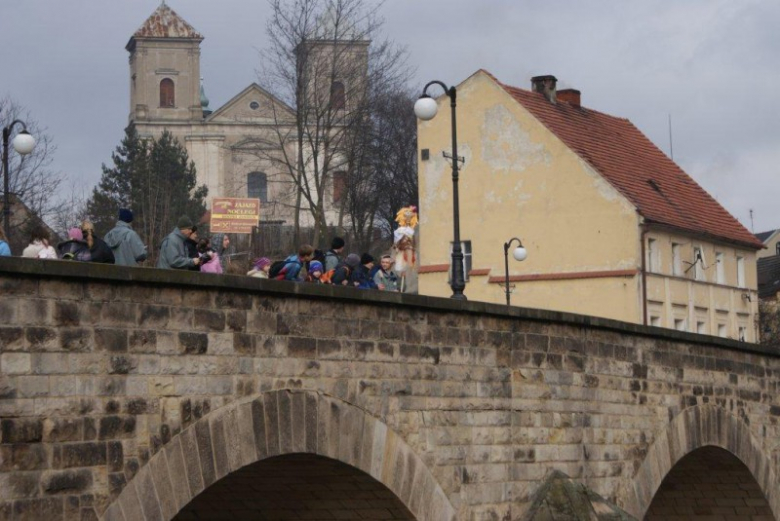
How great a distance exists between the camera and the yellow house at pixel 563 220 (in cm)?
4469

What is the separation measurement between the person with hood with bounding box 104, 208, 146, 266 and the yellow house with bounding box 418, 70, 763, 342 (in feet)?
99.3

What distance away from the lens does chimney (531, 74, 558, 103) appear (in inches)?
1934

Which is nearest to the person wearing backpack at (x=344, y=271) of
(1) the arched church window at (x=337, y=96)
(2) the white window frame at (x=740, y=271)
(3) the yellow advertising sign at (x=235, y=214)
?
(2) the white window frame at (x=740, y=271)

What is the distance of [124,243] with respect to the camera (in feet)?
49.7

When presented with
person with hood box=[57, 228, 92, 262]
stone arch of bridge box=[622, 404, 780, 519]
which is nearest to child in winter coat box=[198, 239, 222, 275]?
person with hood box=[57, 228, 92, 262]

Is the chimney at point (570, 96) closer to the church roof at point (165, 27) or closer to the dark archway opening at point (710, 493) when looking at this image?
the dark archway opening at point (710, 493)

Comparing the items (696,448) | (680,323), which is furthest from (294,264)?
(680,323)

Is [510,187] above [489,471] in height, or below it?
above

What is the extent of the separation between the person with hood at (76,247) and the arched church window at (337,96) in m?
40.5

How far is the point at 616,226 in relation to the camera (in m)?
44.6

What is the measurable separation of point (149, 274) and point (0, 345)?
1498mm

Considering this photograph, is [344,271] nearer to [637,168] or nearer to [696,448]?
[696,448]

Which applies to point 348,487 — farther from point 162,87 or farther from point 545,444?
point 162,87

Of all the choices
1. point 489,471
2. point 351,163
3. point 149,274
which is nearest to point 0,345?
point 149,274
